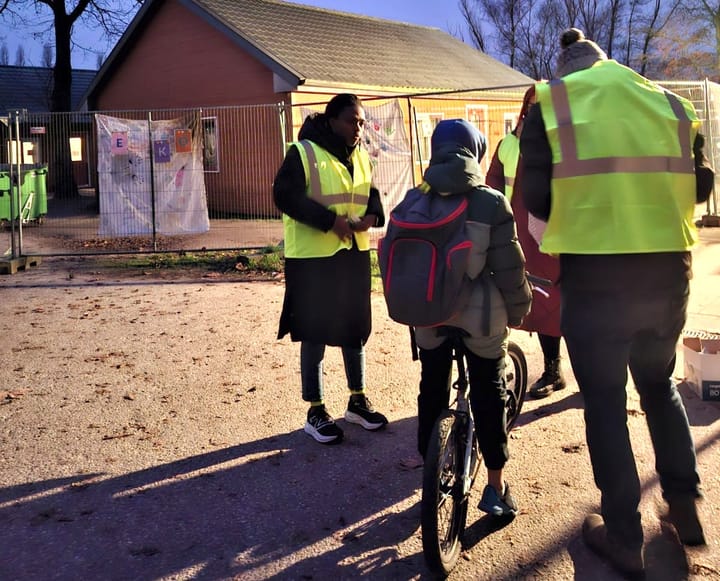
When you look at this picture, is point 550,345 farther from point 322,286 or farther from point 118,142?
point 118,142

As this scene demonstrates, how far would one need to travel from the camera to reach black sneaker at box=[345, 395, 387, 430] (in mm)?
→ 4777

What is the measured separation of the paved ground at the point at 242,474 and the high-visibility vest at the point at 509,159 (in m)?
1.50

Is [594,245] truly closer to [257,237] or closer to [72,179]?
[257,237]

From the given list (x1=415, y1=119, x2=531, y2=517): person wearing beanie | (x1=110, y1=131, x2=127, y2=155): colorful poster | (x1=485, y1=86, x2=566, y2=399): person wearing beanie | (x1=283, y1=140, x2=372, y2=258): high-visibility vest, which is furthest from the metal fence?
(x1=415, y1=119, x2=531, y2=517): person wearing beanie

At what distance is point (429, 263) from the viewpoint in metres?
3.12

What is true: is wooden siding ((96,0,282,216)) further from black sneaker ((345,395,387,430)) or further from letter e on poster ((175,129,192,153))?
black sneaker ((345,395,387,430))

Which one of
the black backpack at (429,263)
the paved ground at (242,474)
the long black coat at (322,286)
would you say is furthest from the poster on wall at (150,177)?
the black backpack at (429,263)

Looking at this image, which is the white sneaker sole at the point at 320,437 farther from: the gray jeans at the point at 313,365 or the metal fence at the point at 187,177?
the metal fence at the point at 187,177

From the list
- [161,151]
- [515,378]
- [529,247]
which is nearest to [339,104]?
[529,247]

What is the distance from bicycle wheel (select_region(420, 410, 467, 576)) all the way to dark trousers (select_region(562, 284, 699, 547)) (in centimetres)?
57

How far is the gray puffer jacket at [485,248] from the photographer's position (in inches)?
125

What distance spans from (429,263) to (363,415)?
1.94m

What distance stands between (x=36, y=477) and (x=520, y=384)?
2.78 metres

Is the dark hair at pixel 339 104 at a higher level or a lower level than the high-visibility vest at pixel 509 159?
higher
